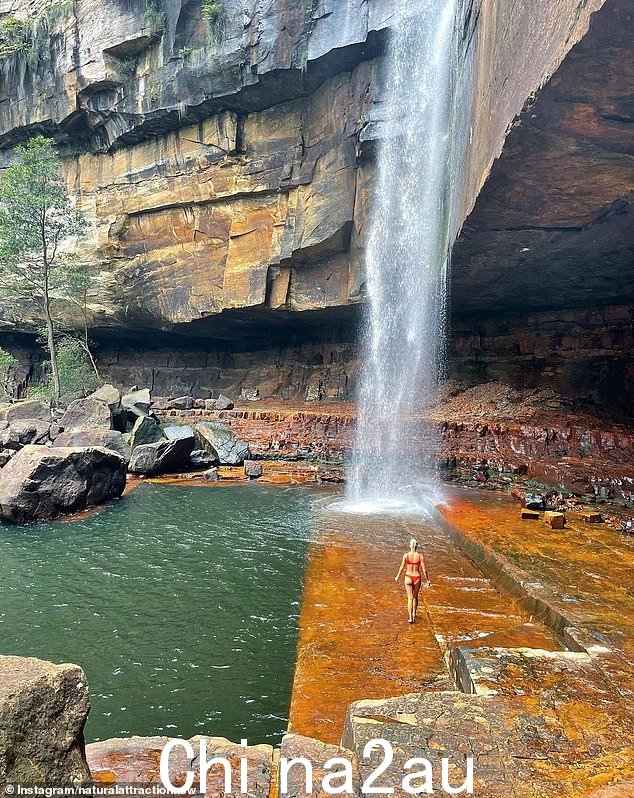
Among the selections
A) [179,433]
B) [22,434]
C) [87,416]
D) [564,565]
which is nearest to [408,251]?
[179,433]

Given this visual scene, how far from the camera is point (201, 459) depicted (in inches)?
580

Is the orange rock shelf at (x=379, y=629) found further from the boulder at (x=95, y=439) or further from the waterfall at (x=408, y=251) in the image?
the boulder at (x=95, y=439)

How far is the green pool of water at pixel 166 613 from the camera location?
3535 millimetres

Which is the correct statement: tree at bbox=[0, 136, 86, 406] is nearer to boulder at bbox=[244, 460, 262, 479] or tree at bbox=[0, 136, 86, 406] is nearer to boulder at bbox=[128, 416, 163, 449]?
boulder at bbox=[128, 416, 163, 449]

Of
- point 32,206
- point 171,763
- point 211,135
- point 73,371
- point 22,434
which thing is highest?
point 211,135

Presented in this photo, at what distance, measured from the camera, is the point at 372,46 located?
14539mm

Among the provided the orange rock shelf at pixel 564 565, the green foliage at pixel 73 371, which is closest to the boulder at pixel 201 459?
the orange rock shelf at pixel 564 565

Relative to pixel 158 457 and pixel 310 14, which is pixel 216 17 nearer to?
pixel 310 14

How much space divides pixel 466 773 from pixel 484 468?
1126 centimetres

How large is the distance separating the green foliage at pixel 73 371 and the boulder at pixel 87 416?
5.63 meters

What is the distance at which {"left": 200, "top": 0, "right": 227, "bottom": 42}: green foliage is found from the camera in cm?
1575

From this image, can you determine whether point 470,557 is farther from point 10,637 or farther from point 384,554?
point 10,637

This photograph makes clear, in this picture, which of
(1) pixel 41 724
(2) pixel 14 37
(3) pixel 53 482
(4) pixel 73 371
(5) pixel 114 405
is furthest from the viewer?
(4) pixel 73 371

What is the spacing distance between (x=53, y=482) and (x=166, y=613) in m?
5.42
